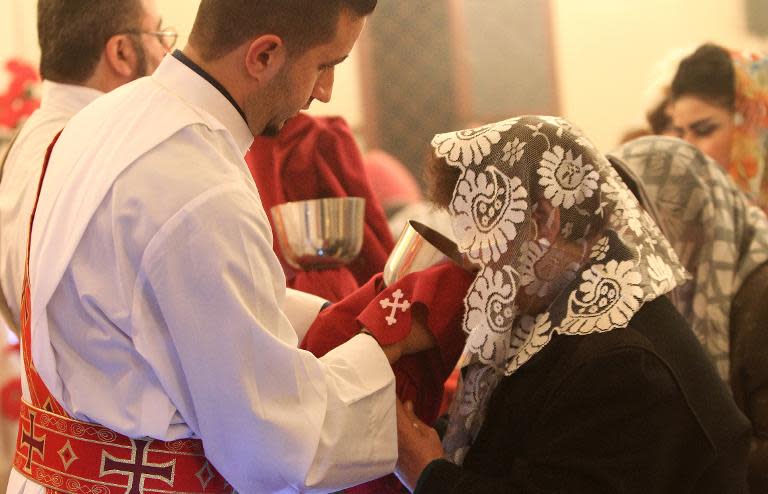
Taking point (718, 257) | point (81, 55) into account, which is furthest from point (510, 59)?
point (81, 55)

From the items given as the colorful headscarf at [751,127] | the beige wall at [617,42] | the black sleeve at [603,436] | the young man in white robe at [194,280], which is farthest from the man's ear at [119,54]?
the beige wall at [617,42]

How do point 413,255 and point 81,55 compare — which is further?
point 81,55

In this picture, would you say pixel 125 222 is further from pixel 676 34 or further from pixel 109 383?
pixel 676 34

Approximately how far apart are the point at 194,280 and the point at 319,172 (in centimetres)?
133

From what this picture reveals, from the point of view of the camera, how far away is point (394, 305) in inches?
79.4

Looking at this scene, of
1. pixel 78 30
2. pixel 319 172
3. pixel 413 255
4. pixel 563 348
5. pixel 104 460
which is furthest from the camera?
pixel 319 172

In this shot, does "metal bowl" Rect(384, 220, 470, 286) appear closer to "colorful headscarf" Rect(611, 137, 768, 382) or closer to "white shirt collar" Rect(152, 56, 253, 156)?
"white shirt collar" Rect(152, 56, 253, 156)

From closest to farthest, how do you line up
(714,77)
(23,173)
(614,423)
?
(614,423) → (23,173) → (714,77)

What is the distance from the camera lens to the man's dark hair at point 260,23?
177cm

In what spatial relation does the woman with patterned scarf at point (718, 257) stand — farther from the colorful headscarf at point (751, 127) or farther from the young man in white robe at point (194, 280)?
the young man in white robe at point (194, 280)

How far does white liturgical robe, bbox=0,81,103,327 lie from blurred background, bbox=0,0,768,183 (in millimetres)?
4838

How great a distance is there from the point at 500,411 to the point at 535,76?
21.6 ft

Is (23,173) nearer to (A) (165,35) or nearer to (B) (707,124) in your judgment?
(A) (165,35)

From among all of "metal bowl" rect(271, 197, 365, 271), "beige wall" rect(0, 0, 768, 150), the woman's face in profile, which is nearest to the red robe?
"metal bowl" rect(271, 197, 365, 271)
